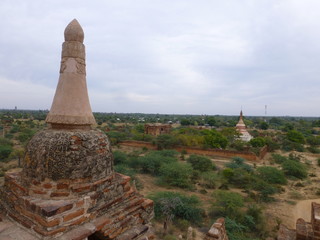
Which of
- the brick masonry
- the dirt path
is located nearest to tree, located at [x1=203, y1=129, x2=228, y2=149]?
the dirt path

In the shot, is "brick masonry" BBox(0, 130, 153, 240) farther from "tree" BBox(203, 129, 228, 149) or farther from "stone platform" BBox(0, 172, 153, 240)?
"tree" BBox(203, 129, 228, 149)

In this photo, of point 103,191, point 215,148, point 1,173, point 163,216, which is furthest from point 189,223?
point 215,148

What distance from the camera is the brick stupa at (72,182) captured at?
2.21m

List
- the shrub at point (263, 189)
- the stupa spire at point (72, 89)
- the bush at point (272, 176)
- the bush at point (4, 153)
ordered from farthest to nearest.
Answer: the bush at point (4, 153), the bush at point (272, 176), the shrub at point (263, 189), the stupa spire at point (72, 89)

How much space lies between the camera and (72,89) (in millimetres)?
2674

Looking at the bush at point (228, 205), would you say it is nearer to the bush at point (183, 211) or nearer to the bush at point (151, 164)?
the bush at point (183, 211)

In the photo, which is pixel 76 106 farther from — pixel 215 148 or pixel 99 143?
pixel 215 148

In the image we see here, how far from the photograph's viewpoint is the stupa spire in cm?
261

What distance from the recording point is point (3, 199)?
274cm

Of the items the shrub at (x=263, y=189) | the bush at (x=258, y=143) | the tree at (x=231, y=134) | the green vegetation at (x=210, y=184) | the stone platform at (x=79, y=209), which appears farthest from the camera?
the tree at (x=231, y=134)

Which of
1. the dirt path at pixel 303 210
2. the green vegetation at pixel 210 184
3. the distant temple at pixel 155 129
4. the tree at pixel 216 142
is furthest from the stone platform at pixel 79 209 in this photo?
the distant temple at pixel 155 129

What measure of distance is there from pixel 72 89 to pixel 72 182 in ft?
3.79

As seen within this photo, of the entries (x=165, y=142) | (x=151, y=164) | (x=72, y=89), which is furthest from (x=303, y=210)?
(x=165, y=142)

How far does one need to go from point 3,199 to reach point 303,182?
1772cm
